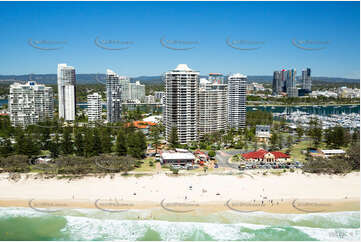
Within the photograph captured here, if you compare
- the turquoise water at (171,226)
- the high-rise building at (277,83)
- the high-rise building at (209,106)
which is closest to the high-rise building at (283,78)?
the high-rise building at (277,83)

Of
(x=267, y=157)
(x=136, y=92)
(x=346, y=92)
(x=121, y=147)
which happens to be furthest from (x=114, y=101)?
(x=346, y=92)

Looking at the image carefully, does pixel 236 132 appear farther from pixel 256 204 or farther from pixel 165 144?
pixel 256 204

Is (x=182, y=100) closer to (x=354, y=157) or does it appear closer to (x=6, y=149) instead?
(x=354, y=157)

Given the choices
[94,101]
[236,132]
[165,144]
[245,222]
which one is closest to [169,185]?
[245,222]

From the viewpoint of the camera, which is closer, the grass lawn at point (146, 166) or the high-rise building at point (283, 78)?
the grass lawn at point (146, 166)

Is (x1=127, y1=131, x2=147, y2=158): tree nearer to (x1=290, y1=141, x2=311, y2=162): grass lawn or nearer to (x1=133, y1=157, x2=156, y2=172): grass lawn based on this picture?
(x1=133, y1=157, x2=156, y2=172): grass lawn

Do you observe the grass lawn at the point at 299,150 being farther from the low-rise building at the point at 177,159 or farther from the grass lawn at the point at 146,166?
the grass lawn at the point at 146,166

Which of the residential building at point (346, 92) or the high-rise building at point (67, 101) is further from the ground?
the residential building at point (346, 92)
